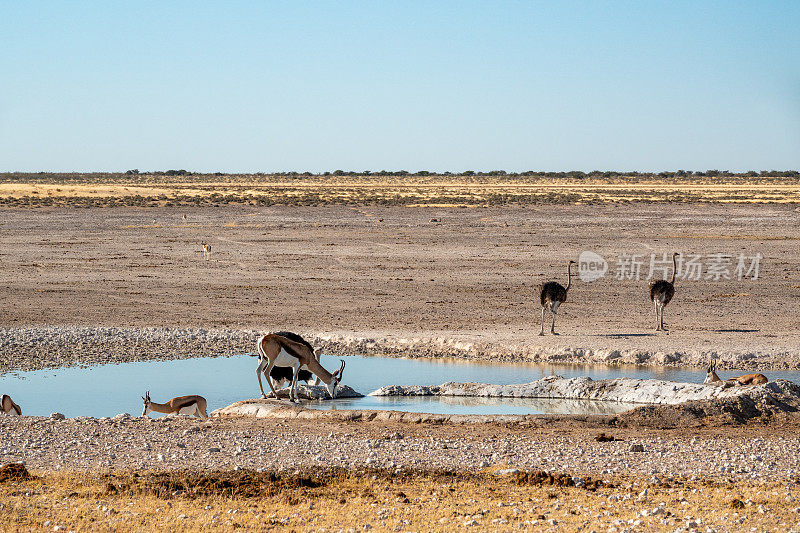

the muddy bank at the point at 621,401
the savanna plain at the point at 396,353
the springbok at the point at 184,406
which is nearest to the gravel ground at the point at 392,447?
the savanna plain at the point at 396,353

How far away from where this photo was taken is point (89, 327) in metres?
20.2

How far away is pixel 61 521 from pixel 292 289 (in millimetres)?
19169

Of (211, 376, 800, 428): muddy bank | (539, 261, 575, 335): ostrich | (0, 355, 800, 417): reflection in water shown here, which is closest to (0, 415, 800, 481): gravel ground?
(211, 376, 800, 428): muddy bank

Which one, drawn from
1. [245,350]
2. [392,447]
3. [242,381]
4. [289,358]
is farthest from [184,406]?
[245,350]

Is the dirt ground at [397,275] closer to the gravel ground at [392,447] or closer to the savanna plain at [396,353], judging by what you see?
the savanna plain at [396,353]

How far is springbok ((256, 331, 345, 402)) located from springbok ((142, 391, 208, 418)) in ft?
3.81

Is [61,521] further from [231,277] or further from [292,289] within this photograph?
[231,277]

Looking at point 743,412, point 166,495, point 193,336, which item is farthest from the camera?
point 193,336

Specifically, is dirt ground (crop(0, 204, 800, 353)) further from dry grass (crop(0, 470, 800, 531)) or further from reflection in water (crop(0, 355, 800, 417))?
dry grass (crop(0, 470, 800, 531))

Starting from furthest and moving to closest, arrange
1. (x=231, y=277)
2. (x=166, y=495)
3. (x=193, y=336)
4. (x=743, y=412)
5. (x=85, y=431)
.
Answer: (x=231, y=277)
(x=193, y=336)
(x=743, y=412)
(x=85, y=431)
(x=166, y=495)

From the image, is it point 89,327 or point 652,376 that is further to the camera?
point 89,327

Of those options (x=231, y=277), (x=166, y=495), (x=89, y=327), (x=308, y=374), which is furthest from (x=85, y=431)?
(x=231, y=277)

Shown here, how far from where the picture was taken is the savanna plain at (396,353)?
27.5ft

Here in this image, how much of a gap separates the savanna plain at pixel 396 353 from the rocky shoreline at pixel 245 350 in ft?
0.19
